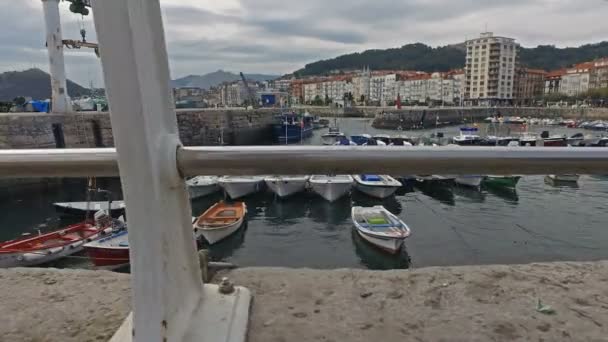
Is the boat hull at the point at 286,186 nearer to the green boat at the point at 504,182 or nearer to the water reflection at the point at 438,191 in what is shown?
the water reflection at the point at 438,191

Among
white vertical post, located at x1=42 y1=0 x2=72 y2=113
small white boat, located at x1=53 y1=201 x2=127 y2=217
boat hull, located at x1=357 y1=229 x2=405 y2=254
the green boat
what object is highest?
white vertical post, located at x1=42 y1=0 x2=72 y2=113

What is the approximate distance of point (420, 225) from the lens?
1720cm

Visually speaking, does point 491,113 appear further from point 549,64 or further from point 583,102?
point 549,64

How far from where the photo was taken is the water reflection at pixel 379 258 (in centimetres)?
1325

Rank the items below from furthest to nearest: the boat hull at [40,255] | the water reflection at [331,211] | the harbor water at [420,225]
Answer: the water reflection at [331,211], the harbor water at [420,225], the boat hull at [40,255]

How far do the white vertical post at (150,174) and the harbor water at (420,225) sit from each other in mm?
11553

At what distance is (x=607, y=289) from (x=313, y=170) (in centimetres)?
180

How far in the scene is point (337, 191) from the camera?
68.3 feet

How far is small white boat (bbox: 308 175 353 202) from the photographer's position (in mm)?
20688

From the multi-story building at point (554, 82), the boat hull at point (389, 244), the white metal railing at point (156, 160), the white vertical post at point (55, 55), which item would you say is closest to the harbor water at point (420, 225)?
the boat hull at point (389, 244)

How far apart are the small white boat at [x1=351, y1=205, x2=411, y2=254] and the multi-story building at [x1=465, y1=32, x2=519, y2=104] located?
10477cm

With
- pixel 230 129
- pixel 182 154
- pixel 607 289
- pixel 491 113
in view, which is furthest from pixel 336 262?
pixel 491 113

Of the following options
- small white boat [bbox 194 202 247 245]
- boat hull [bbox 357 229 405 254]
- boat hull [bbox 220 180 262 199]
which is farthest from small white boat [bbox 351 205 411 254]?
boat hull [bbox 220 180 262 199]

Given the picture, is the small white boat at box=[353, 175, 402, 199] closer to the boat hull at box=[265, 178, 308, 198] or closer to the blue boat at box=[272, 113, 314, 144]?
the boat hull at box=[265, 178, 308, 198]
